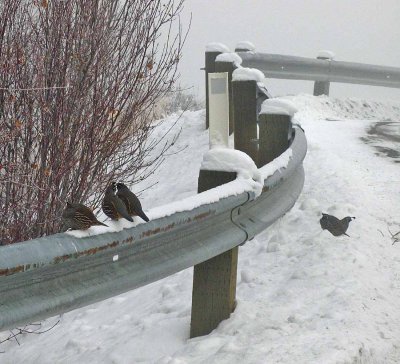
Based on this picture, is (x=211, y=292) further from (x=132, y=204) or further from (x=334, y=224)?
(x=334, y=224)

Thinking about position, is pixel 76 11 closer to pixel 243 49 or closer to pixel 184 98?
pixel 243 49

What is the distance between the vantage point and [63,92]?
6848mm

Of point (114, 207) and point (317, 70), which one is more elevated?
point (114, 207)

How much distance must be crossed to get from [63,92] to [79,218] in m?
3.89

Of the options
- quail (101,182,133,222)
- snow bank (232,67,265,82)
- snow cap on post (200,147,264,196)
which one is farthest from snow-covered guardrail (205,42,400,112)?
quail (101,182,133,222)

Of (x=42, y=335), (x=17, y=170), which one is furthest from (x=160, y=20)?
(x=42, y=335)

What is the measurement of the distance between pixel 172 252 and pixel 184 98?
29880 millimetres

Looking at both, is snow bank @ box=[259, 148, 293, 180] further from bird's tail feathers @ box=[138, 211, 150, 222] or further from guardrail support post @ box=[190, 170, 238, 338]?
bird's tail feathers @ box=[138, 211, 150, 222]

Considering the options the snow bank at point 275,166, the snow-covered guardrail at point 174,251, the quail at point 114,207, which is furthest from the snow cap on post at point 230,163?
the quail at point 114,207

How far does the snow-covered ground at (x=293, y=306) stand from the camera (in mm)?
3811

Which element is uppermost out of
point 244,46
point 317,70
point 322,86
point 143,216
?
point 143,216

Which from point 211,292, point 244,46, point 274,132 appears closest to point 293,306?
point 211,292

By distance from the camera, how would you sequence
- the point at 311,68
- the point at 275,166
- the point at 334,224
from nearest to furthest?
the point at 275,166 → the point at 334,224 → the point at 311,68

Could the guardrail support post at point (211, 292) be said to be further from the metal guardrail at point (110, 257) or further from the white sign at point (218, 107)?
the white sign at point (218, 107)
